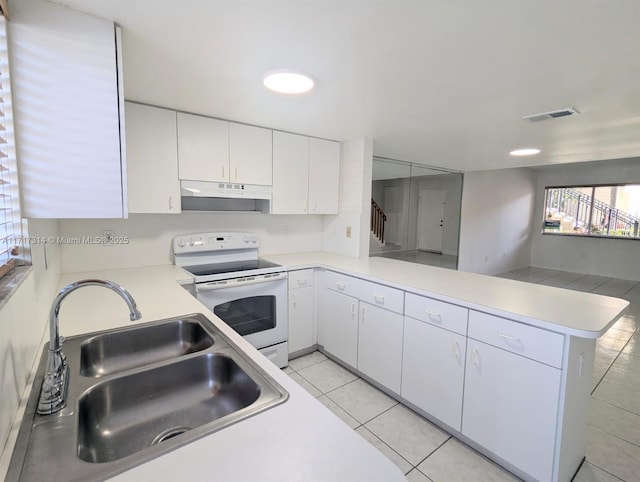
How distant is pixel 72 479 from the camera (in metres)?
0.59

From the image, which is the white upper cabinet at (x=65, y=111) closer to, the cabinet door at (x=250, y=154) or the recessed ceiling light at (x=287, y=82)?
the recessed ceiling light at (x=287, y=82)

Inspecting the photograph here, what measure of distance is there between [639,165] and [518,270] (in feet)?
10.1

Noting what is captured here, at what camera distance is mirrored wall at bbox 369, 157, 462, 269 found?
4031 millimetres

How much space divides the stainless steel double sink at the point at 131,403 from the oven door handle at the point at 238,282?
90 cm

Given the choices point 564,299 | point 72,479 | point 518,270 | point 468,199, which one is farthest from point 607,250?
point 72,479

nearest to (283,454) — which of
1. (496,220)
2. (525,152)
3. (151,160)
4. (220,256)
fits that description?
(151,160)

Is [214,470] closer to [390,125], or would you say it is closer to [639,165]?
[390,125]

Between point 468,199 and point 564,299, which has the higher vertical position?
point 468,199

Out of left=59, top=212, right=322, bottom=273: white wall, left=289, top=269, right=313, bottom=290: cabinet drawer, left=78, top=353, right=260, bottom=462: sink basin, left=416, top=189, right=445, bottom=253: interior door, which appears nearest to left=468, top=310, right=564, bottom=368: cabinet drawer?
left=78, top=353, right=260, bottom=462: sink basin

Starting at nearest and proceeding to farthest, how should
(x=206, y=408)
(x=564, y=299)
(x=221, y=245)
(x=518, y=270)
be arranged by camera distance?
(x=206, y=408)
(x=564, y=299)
(x=221, y=245)
(x=518, y=270)

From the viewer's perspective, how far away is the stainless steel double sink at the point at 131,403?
0.65 meters

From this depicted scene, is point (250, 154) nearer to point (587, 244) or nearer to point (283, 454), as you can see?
point (283, 454)

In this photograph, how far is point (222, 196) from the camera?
8.26 feet

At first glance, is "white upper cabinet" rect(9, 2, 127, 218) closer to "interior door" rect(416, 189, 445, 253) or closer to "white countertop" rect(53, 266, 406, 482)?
"white countertop" rect(53, 266, 406, 482)
